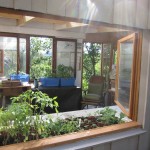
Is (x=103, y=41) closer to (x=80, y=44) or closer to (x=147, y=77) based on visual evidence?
(x=80, y=44)

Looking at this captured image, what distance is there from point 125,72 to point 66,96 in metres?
2.14

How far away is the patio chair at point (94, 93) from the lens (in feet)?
15.9

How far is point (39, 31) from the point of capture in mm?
4887

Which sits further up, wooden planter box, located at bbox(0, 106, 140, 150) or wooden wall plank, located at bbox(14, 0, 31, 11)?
wooden wall plank, located at bbox(14, 0, 31, 11)

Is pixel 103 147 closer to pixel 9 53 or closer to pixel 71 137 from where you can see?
pixel 71 137

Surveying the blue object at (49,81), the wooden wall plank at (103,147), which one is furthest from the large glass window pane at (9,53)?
the wooden wall plank at (103,147)

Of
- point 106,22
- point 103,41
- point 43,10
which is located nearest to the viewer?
point 43,10

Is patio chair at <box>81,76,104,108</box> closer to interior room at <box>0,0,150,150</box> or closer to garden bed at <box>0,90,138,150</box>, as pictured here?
interior room at <box>0,0,150,150</box>

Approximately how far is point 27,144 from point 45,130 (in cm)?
26

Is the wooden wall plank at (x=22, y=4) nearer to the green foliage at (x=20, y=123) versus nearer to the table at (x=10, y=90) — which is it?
the green foliage at (x=20, y=123)

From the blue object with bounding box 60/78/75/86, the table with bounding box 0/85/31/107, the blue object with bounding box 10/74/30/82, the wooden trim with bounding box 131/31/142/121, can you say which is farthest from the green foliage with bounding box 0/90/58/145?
the blue object with bounding box 10/74/30/82

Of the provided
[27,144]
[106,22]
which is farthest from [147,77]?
[27,144]

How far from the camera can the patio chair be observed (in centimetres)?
486

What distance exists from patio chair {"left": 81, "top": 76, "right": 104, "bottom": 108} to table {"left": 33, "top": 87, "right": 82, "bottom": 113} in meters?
0.23
